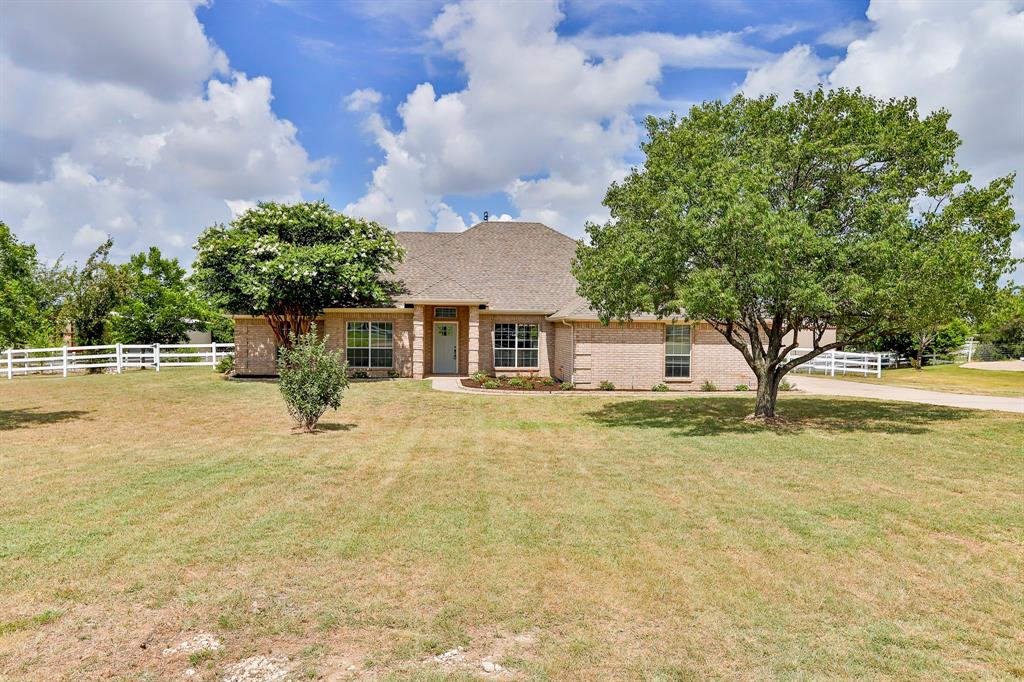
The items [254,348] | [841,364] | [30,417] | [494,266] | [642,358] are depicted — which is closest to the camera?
[30,417]

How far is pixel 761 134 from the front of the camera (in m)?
15.2

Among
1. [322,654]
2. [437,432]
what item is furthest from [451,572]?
[437,432]

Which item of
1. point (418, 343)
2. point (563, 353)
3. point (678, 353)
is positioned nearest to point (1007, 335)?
point (678, 353)

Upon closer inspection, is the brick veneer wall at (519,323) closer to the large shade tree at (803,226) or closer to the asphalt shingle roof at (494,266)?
the asphalt shingle roof at (494,266)

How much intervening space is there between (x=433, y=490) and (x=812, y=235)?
30.7 ft

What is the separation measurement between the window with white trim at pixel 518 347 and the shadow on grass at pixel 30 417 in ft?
47.8

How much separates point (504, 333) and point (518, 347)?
85 cm

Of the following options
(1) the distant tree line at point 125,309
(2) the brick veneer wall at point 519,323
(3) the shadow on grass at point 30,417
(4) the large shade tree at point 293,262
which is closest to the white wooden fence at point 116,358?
(1) the distant tree line at point 125,309

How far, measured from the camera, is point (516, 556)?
595 centimetres

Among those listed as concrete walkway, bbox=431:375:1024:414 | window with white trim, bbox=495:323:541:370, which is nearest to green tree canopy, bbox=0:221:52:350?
concrete walkway, bbox=431:375:1024:414

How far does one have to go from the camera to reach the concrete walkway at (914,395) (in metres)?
18.5

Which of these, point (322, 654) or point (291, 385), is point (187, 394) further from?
point (322, 654)

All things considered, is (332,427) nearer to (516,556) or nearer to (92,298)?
(516,556)

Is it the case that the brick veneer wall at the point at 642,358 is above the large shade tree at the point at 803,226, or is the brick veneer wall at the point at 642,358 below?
below
